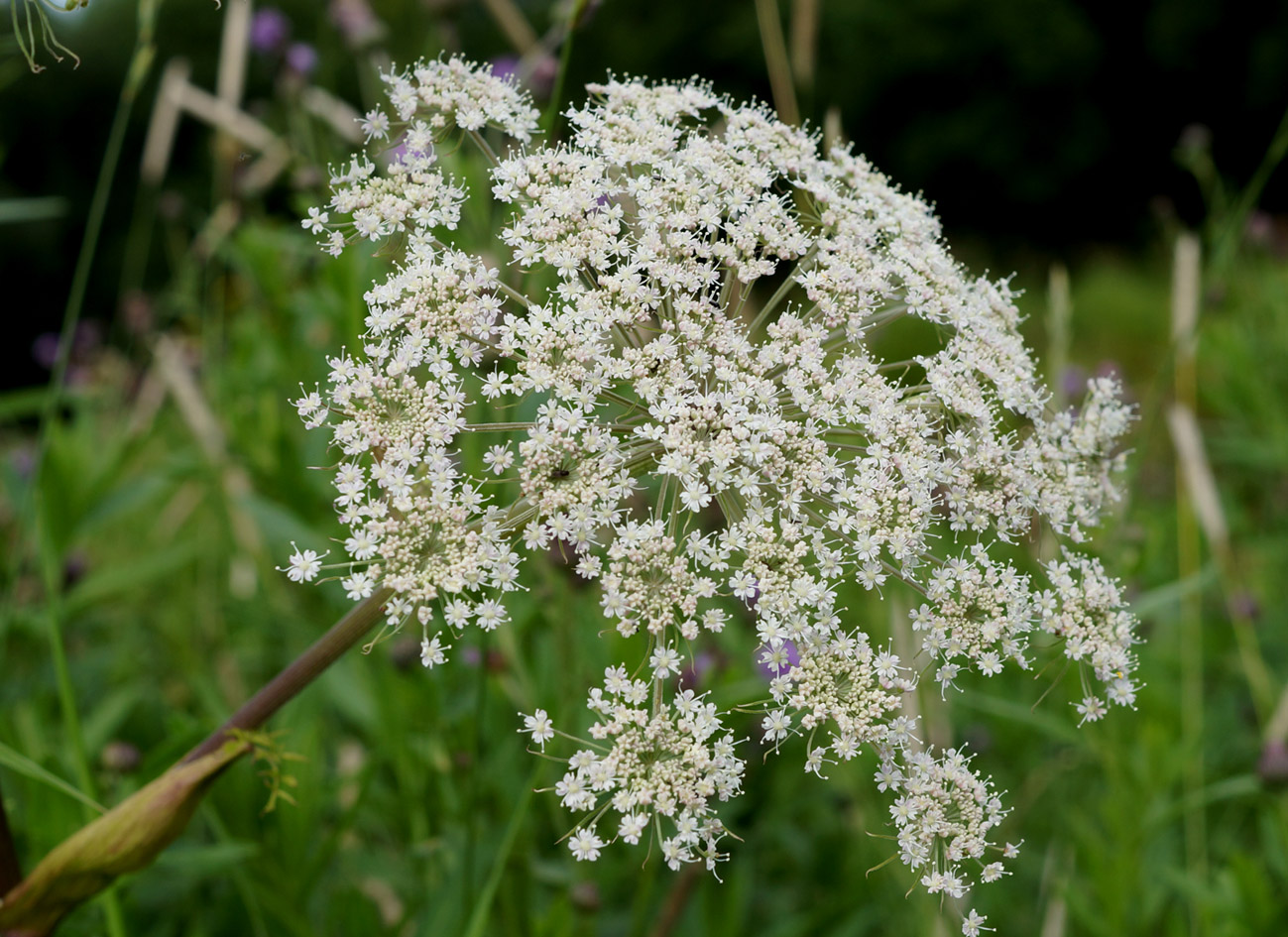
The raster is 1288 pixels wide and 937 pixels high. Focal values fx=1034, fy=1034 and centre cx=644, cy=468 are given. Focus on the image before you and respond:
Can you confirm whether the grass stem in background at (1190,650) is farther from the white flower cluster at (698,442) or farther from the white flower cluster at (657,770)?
the white flower cluster at (657,770)

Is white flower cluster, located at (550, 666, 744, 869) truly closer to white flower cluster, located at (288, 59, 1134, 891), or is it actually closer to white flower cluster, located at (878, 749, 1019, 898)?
white flower cluster, located at (288, 59, 1134, 891)

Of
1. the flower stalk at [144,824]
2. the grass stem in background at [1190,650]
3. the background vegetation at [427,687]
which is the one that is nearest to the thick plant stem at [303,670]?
the flower stalk at [144,824]

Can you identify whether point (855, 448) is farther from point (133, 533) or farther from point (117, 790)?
point (133, 533)

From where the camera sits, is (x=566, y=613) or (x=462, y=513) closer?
(x=462, y=513)

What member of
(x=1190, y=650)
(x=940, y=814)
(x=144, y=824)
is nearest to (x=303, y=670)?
(x=144, y=824)

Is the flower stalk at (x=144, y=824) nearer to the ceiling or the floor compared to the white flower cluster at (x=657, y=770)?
nearer to the floor

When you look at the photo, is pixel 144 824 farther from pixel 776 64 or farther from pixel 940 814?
pixel 776 64

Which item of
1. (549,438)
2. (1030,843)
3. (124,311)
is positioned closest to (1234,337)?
(1030,843)
